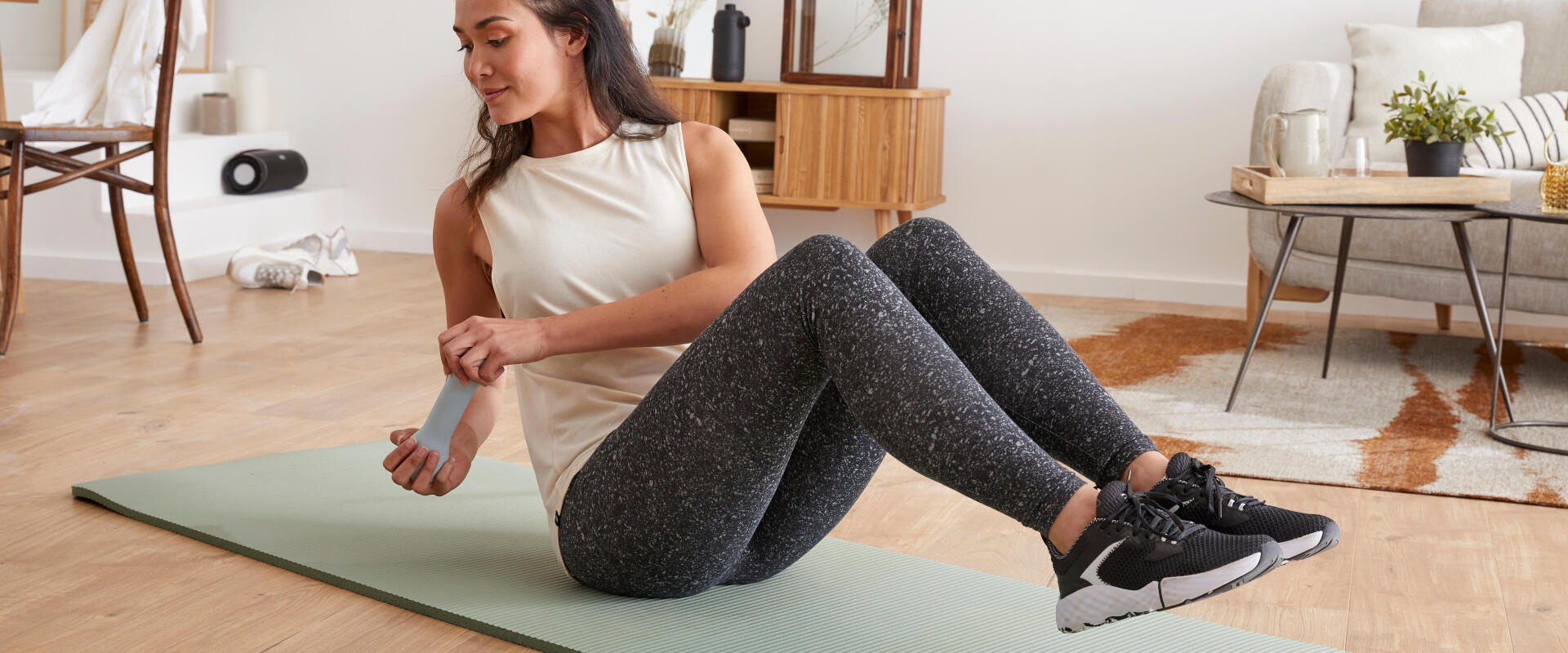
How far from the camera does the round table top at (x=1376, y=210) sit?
7.38ft

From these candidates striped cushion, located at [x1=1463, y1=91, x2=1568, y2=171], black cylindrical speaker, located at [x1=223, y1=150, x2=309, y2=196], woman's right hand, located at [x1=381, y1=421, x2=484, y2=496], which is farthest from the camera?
black cylindrical speaker, located at [x1=223, y1=150, x2=309, y2=196]

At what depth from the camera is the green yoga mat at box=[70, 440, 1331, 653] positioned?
1.31 m

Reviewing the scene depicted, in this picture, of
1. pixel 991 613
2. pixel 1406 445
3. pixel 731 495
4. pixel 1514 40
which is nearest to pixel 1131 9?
pixel 1514 40

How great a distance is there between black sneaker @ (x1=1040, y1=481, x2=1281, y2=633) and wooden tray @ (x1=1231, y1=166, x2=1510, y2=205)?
5.21 ft

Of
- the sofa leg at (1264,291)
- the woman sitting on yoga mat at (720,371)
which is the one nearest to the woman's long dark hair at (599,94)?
the woman sitting on yoga mat at (720,371)

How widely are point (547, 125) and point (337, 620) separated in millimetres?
556

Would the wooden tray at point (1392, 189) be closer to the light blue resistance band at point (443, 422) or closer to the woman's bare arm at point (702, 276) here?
the woman's bare arm at point (702, 276)

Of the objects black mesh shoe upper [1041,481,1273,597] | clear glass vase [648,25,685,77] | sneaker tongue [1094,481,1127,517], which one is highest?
clear glass vase [648,25,685,77]

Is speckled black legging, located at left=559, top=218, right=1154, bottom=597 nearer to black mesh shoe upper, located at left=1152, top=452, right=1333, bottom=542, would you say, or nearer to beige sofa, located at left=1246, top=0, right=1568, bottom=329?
black mesh shoe upper, located at left=1152, top=452, right=1333, bottom=542

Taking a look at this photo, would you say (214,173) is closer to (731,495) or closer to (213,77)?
(213,77)

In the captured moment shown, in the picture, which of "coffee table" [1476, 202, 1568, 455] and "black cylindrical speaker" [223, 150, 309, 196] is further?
"black cylindrical speaker" [223, 150, 309, 196]

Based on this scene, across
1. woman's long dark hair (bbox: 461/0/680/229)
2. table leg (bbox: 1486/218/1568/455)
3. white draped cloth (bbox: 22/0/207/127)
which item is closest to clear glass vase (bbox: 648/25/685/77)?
white draped cloth (bbox: 22/0/207/127)

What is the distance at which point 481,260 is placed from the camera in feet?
4.58

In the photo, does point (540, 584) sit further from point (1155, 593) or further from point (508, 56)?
point (1155, 593)
